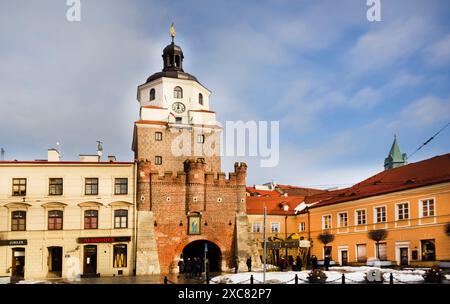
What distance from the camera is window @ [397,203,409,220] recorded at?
43000mm

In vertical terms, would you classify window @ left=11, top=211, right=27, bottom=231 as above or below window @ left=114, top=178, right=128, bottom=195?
below

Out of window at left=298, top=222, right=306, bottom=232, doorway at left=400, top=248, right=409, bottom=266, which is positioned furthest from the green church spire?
doorway at left=400, top=248, right=409, bottom=266

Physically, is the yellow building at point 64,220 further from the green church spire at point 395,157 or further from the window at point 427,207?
the green church spire at point 395,157

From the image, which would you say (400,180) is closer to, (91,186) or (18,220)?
(91,186)

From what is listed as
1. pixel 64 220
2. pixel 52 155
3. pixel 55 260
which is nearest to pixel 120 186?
pixel 64 220

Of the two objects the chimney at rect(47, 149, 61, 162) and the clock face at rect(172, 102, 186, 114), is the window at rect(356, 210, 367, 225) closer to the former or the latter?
the clock face at rect(172, 102, 186, 114)

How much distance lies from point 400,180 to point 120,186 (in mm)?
23435

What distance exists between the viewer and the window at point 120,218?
4438cm

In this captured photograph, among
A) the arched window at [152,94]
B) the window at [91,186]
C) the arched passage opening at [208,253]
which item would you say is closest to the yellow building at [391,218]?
the arched passage opening at [208,253]

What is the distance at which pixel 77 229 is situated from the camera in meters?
43.6

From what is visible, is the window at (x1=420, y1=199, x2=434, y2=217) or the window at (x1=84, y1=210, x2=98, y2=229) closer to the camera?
the window at (x1=420, y1=199, x2=434, y2=217)

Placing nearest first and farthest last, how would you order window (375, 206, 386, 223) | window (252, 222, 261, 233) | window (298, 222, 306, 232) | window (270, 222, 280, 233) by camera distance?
window (375, 206, 386, 223) < window (298, 222, 306, 232) < window (252, 222, 261, 233) < window (270, 222, 280, 233)

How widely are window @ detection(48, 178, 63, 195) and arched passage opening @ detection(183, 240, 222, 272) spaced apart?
11711 millimetres
